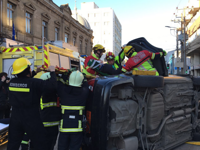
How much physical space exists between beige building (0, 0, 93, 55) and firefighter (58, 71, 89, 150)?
43.8 ft

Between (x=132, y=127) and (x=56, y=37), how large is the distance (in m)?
22.5

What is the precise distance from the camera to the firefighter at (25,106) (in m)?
2.77

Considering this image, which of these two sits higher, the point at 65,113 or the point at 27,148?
the point at 65,113

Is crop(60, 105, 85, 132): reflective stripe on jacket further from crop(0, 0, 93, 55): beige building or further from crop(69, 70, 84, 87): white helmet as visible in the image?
crop(0, 0, 93, 55): beige building

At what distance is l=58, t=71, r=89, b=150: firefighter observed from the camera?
8.70 feet

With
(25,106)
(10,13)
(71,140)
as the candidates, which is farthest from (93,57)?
(10,13)

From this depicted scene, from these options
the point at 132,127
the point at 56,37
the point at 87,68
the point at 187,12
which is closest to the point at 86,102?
the point at 132,127

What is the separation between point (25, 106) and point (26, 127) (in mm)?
313

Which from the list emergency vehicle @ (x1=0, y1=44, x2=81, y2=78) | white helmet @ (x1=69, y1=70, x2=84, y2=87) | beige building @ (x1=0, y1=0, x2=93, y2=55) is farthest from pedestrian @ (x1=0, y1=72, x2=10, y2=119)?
beige building @ (x1=0, y1=0, x2=93, y2=55)

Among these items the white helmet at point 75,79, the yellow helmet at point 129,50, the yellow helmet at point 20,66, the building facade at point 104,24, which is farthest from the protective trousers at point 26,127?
the building facade at point 104,24

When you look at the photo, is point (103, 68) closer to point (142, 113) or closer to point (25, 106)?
point (142, 113)

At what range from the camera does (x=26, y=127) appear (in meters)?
2.78

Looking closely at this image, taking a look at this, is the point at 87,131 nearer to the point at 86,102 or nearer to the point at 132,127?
the point at 86,102

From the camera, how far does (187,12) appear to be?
33094 mm
